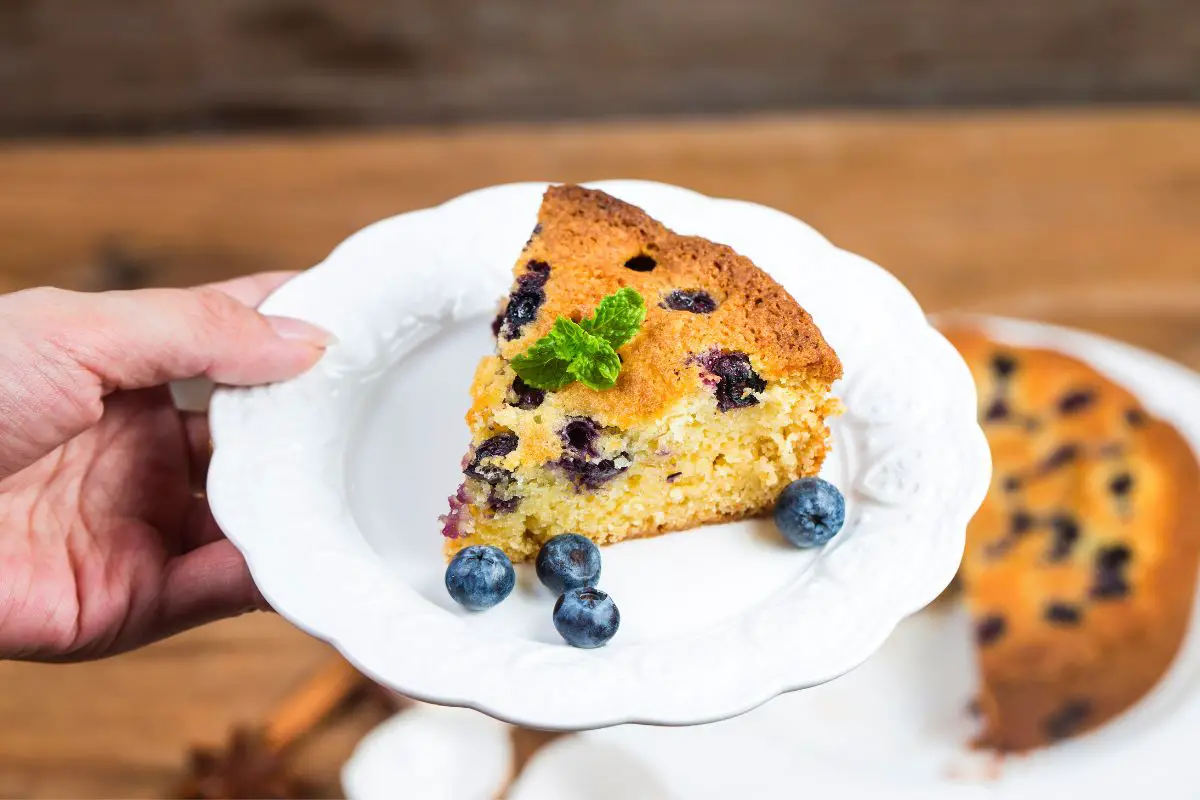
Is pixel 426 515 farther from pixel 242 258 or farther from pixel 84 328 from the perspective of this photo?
pixel 242 258

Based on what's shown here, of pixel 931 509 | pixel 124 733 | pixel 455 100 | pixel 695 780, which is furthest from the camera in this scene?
pixel 455 100

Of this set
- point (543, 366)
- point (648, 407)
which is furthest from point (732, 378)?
point (543, 366)

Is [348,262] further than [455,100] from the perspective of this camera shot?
No

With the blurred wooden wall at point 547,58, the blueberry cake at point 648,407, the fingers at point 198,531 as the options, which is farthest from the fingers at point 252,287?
the blurred wooden wall at point 547,58

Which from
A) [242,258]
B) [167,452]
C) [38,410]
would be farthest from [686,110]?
[38,410]

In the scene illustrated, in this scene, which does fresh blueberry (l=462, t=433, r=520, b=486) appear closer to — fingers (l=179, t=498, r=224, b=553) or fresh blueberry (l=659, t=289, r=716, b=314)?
fresh blueberry (l=659, t=289, r=716, b=314)

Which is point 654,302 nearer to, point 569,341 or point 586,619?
point 569,341

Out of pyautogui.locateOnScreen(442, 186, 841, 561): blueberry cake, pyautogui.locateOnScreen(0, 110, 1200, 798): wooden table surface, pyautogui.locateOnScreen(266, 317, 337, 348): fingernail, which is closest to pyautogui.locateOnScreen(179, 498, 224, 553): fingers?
pyautogui.locateOnScreen(266, 317, 337, 348): fingernail
